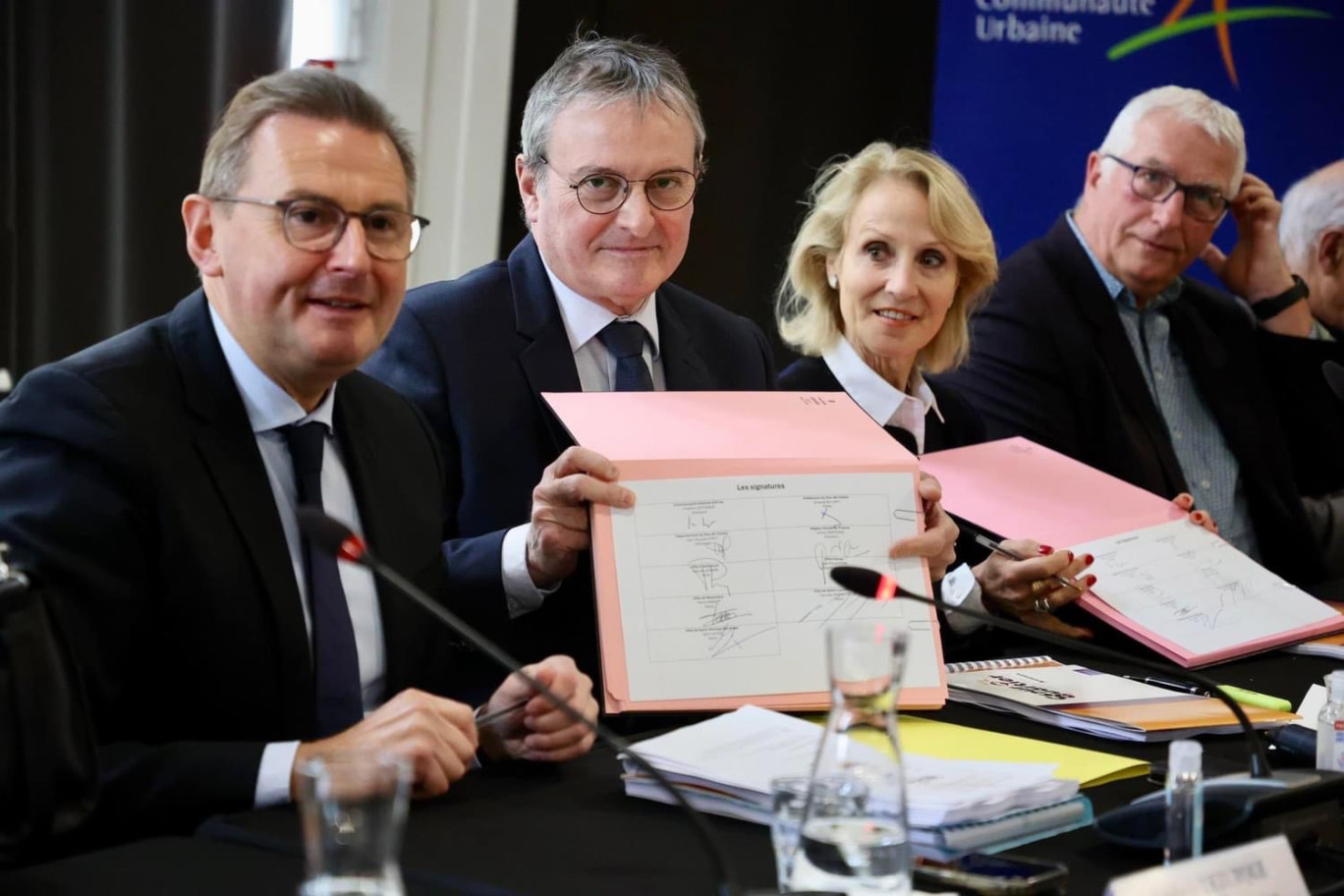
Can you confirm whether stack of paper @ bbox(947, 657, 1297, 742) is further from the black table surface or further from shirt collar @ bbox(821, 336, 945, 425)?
shirt collar @ bbox(821, 336, 945, 425)

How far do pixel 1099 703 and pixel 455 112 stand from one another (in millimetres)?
2812

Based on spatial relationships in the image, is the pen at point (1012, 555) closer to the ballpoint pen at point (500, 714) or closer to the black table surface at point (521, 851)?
the black table surface at point (521, 851)

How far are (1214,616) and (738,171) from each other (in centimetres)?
251

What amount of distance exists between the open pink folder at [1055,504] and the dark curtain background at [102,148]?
74.1 inches

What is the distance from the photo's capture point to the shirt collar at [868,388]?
3.22 meters

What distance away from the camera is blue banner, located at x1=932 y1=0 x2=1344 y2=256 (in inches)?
190

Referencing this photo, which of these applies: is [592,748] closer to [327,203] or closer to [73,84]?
[327,203]

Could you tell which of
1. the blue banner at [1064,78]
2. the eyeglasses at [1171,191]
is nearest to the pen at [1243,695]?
the eyeglasses at [1171,191]

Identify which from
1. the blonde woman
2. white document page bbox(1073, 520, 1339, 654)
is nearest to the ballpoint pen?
white document page bbox(1073, 520, 1339, 654)

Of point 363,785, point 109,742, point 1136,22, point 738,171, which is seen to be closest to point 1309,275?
point 1136,22

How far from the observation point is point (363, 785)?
3.50 feet

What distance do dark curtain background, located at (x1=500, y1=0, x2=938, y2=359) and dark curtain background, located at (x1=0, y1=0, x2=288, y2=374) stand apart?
4.79 ft

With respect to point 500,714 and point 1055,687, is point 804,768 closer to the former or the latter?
point 500,714

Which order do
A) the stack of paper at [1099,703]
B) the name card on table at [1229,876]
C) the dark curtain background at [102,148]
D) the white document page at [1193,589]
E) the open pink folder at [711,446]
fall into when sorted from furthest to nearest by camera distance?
the dark curtain background at [102,148]
the white document page at [1193,589]
the stack of paper at [1099,703]
the open pink folder at [711,446]
the name card on table at [1229,876]
